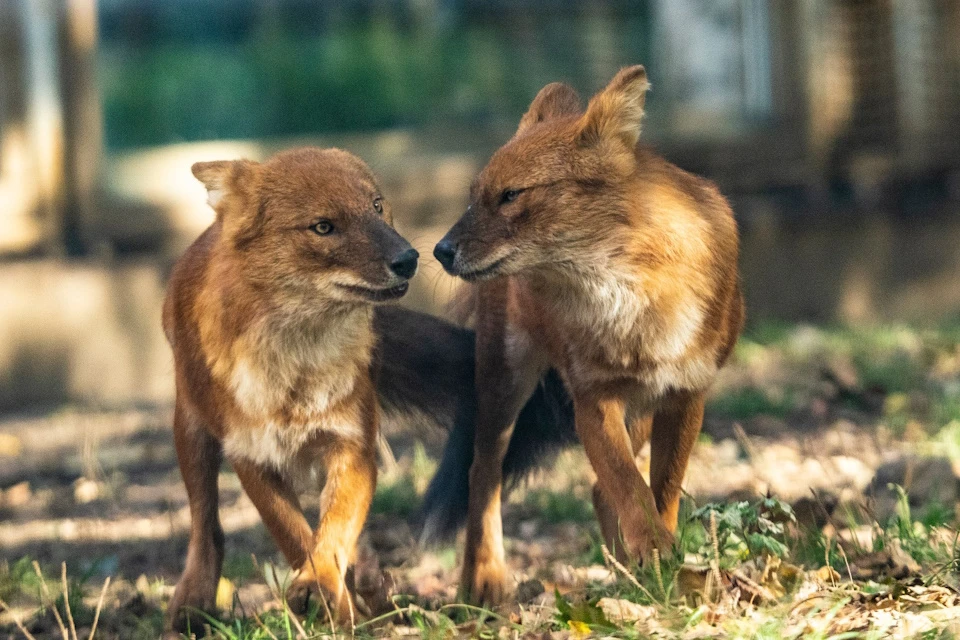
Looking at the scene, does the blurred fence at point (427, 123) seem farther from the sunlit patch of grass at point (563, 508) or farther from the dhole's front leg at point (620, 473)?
the dhole's front leg at point (620, 473)

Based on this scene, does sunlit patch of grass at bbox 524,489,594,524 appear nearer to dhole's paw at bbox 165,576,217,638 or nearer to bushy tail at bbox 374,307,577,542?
bushy tail at bbox 374,307,577,542

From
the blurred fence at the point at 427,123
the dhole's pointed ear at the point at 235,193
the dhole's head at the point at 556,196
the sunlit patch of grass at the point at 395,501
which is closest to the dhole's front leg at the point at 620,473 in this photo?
the dhole's head at the point at 556,196

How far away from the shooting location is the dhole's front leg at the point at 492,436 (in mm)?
4184

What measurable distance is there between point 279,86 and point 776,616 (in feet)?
16.9

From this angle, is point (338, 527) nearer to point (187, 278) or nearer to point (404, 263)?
point (404, 263)

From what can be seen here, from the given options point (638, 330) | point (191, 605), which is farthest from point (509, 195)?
point (191, 605)

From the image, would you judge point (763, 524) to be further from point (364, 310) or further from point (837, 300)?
point (837, 300)

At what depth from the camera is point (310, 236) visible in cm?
380

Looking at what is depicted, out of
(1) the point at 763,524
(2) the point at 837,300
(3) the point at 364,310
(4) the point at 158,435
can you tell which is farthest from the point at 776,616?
(2) the point at 837,300

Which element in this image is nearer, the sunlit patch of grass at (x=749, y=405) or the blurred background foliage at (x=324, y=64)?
the sunlit patch of grass at (x=749, y=405)

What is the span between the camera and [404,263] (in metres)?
3.70

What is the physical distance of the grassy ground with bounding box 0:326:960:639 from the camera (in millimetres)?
3270

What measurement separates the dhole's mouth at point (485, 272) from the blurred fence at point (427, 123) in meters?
3.59

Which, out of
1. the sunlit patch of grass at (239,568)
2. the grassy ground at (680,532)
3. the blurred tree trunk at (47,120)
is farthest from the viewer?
the blurred tree trunk at (47,120)
